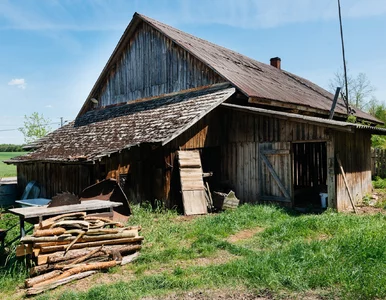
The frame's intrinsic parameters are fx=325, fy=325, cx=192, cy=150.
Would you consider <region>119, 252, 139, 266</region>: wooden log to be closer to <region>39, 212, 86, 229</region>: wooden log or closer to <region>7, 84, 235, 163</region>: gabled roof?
<region>39, 212, 86, 229</region>: wooden log

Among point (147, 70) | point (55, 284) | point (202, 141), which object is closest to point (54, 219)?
point (55, 284)

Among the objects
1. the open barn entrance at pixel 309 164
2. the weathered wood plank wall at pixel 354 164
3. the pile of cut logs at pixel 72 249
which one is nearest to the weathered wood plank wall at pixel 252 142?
the weathered wood plank wall at pixel 354 164

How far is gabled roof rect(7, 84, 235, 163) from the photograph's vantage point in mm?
11086

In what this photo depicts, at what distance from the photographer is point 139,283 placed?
17.1 ft

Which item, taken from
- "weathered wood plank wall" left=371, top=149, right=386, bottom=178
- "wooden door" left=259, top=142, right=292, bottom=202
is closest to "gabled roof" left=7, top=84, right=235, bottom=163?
"wooden door" left=259, top=142, right=292, bottom=202

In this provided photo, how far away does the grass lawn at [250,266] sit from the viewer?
4.82 meters

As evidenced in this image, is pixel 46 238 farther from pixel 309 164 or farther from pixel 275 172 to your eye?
pixel 309 164

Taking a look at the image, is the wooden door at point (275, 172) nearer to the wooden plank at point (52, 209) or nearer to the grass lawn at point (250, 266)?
the grass lawn at point (250, 266)

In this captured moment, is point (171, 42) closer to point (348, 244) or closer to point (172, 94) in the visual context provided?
point (172, 94)

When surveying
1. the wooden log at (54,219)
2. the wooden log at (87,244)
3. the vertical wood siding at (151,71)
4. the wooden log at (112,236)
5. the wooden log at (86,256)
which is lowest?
the wooden log at (86,256)

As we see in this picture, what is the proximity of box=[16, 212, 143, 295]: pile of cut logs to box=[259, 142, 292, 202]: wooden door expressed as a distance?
613cm

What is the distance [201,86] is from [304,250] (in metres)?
9.05

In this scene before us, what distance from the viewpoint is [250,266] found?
552 centimetres

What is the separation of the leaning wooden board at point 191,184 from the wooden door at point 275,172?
225 centimetres
